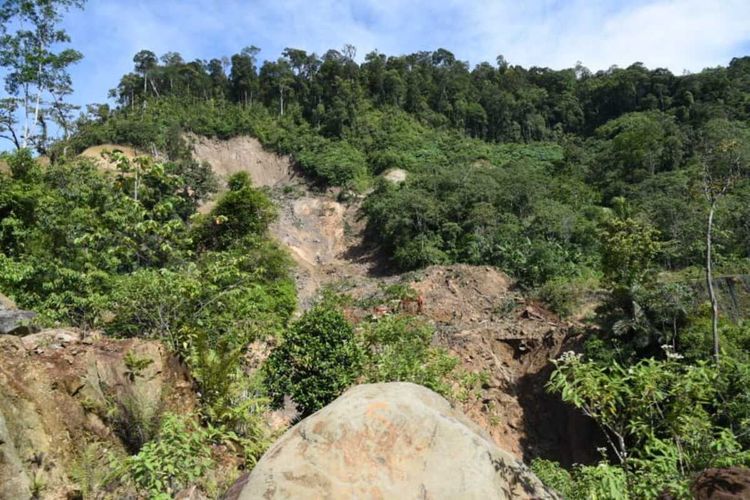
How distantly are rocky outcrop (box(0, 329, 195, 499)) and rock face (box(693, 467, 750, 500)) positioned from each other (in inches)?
241

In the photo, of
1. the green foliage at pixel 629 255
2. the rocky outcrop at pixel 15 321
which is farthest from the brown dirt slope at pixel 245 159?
the rocky outcrop at pixel 15 321

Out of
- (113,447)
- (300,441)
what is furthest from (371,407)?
(113,447)

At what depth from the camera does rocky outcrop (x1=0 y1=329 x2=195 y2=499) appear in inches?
219

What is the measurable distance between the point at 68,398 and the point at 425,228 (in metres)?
21.8

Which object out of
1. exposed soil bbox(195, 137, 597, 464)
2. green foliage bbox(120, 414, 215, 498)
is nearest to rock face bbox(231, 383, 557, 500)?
green foliage bbox(120, 414, 215, 498)

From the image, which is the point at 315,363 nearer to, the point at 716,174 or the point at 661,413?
the point at 661,413

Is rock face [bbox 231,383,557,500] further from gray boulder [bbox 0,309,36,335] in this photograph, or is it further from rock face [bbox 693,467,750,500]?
gray boulder [bbox 0,309,36,335]

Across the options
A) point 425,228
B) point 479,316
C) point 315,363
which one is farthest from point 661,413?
point 425,228

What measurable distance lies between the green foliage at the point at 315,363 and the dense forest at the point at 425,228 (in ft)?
0.15

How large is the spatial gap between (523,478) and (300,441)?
188cm

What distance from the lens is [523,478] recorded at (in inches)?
158

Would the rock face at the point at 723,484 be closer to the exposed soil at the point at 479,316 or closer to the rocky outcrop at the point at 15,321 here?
the exposed soil at the point at 479,316

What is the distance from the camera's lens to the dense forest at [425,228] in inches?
214

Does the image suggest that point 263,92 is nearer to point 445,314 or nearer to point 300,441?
point 445,314
